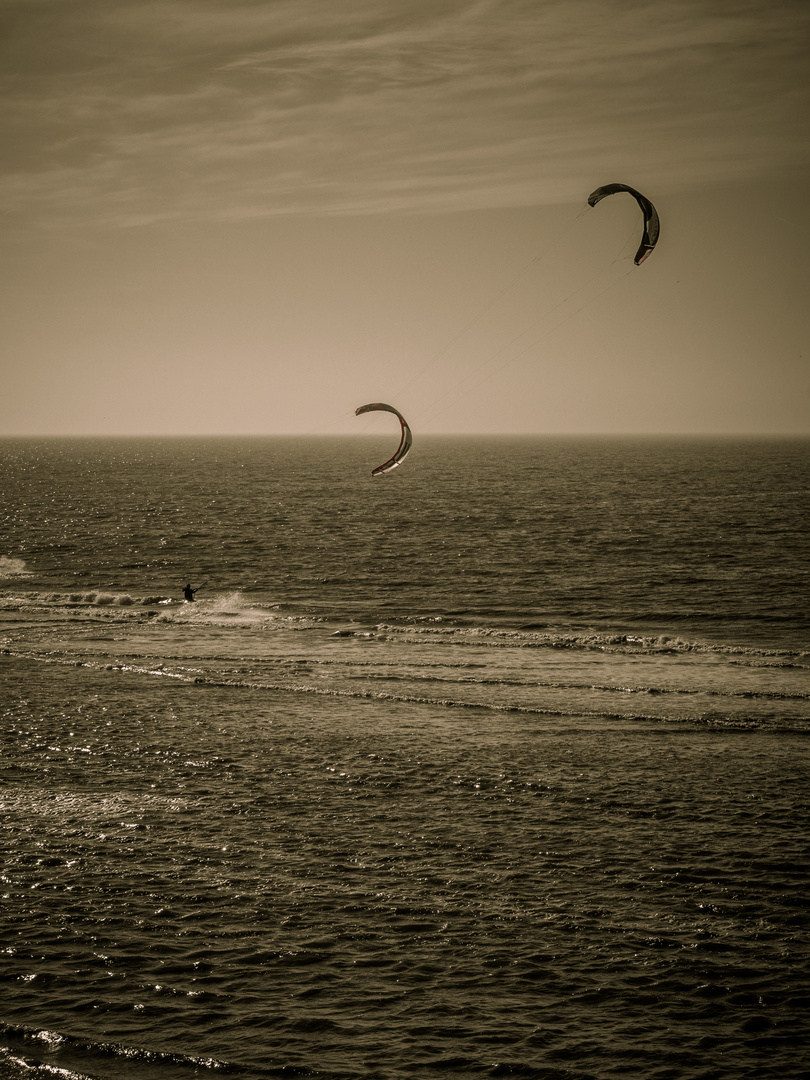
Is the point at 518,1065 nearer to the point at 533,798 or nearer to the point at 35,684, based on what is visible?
the point at 533,798

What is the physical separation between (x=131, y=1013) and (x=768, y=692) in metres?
21.0

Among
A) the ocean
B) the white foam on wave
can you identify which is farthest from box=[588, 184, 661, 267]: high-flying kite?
the white foam on wave

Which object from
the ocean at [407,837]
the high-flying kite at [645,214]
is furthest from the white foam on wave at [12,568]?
the high-flying kite at [645,214]

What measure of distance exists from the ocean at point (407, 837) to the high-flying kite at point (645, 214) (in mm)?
11859

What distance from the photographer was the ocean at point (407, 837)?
11453 mm

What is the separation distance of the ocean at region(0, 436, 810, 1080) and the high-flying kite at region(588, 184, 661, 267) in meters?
11.9

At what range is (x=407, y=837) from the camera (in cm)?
1678

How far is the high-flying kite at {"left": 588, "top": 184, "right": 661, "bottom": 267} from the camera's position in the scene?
73.6ft

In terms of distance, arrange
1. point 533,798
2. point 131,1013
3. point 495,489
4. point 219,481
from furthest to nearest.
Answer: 1. point 219,481
2. point 495,489
3. point 533,798
4. point 131,1013

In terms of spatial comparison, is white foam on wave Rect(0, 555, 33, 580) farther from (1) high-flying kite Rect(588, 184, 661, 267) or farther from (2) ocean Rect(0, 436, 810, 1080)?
(1) high-flying kite Rect(588, 184, 661, 267)

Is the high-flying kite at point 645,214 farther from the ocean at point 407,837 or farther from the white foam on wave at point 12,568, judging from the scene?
the white foam on wave at point 12,568

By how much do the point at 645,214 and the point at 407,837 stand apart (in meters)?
15.5

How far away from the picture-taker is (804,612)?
127ft

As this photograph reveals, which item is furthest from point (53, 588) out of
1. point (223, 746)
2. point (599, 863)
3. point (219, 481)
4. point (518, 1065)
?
point (219, 481)
